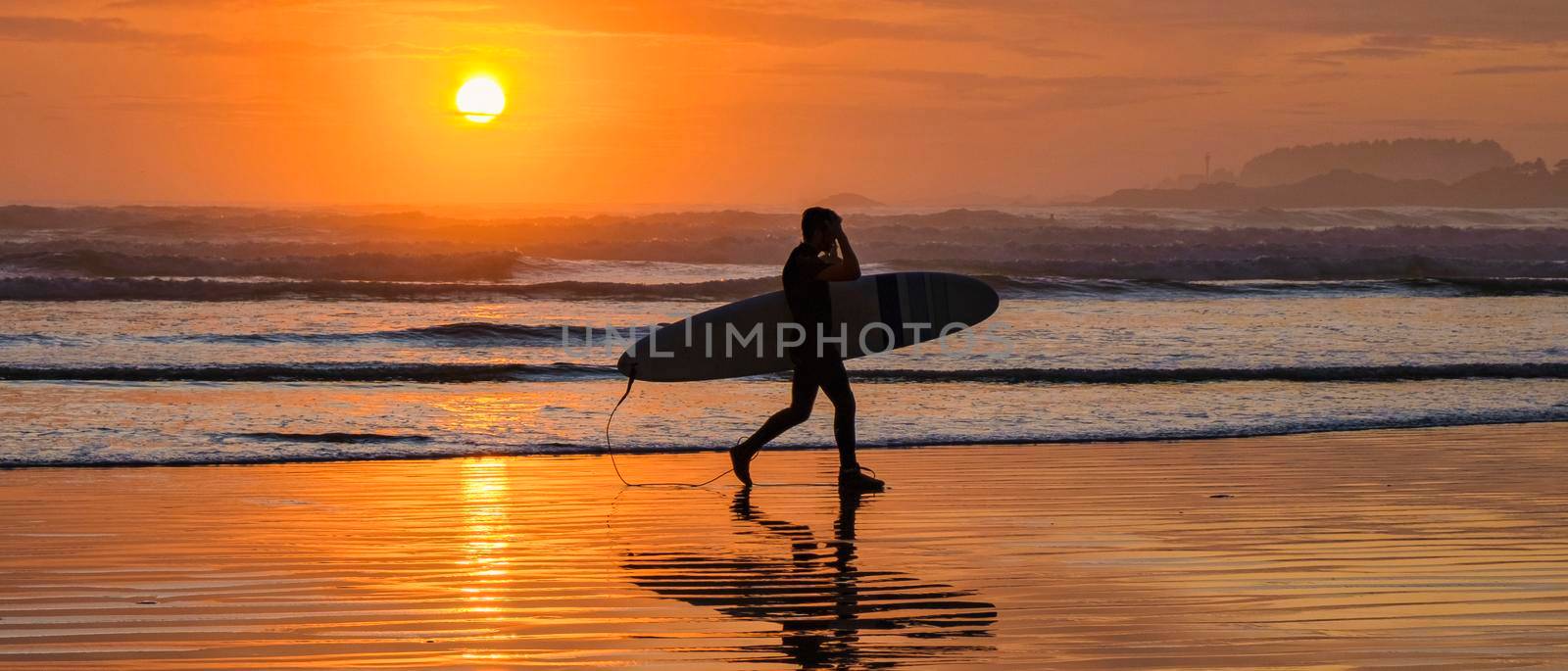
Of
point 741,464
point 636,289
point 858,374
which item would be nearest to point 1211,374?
point 858,374

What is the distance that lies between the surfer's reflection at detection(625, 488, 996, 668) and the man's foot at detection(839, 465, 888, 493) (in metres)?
1.14

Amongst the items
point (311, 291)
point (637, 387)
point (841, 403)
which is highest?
point (311, 291)

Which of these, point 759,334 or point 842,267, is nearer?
point 842,267

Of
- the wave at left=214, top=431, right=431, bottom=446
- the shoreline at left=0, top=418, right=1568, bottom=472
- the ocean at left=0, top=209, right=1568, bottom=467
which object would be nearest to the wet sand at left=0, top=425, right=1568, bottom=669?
the shoreline at left=0, top=418, right=1568, bottom=472

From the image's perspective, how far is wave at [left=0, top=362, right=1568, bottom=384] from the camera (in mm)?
13477

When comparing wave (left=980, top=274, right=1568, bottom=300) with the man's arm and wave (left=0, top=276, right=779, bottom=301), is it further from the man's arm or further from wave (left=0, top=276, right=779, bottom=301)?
the man's arm

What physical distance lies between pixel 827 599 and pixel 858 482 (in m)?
2.57

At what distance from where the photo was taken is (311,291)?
2433 cm

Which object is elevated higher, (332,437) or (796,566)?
(332,437)

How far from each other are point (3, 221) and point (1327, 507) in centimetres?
4447

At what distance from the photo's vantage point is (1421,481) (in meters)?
8.38

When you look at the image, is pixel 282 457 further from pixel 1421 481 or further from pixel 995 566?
pixel 1421 481

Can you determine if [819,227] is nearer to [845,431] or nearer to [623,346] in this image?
[845,431]

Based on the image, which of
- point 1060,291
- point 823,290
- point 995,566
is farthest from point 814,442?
point 1060,291
